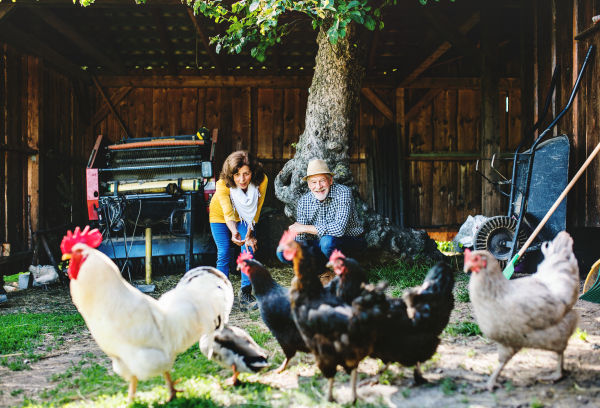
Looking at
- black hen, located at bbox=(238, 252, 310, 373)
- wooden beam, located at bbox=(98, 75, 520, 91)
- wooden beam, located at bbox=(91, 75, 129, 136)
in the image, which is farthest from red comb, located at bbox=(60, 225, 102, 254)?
wooden beam, located at bbox=(91, 75, 129, 136)

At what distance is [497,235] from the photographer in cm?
496

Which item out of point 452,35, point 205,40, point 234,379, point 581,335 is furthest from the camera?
point 205,40

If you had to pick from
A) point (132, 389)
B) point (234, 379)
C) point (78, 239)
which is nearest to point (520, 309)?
point (234, 379)

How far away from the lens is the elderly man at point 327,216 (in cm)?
409

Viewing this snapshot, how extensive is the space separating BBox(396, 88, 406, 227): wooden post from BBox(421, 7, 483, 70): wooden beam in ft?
→ 8.27

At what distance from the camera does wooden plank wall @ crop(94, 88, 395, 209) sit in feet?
29.7

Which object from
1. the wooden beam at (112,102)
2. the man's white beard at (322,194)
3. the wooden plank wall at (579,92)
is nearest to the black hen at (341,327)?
the man's white beard at (322,194)

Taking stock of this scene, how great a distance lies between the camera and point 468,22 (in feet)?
23.7

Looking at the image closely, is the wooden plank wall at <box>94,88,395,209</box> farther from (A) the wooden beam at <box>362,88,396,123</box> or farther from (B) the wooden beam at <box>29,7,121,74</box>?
(B) the wooden beam at <box>29,7,121,74</box>

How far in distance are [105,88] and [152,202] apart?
4.61 meters

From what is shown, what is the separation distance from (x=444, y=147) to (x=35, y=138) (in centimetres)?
820

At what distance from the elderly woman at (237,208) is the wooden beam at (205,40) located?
3306 millimetres

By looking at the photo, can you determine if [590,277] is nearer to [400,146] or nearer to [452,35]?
[452,35]

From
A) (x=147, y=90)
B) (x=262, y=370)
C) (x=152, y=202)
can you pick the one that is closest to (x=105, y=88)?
(x=147, y=90)
